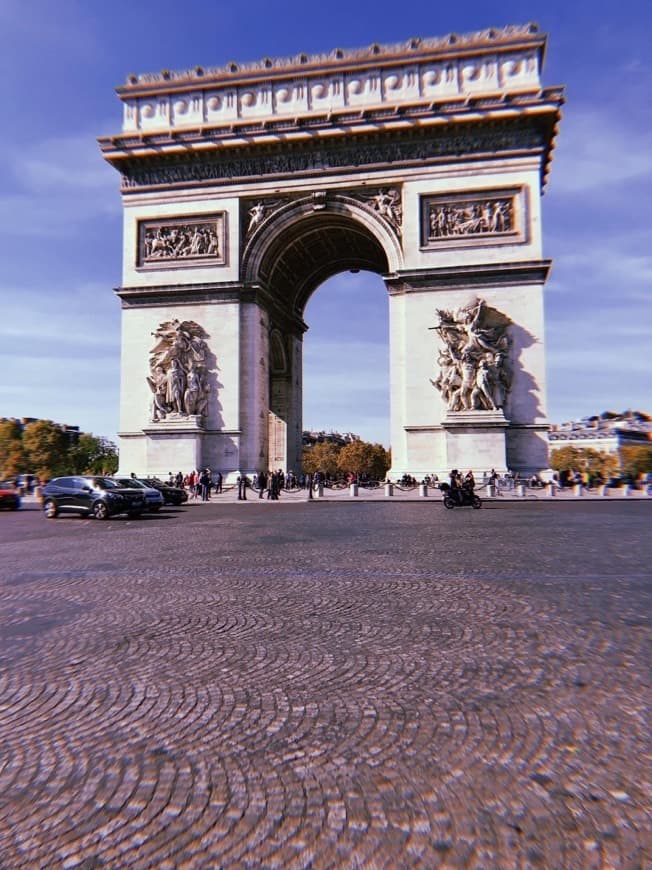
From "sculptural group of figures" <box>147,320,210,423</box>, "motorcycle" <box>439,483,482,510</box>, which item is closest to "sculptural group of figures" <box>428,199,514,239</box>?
"sculptural group of figures" <box>147,320,210,423</box>

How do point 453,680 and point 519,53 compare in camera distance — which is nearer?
point 453,680

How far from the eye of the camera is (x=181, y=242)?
28.6 metres

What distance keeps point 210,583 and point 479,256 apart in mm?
Answer: 23075

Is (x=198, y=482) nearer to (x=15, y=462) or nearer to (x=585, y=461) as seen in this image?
(x=15, y=462)

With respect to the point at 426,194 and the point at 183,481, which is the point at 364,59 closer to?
the point at 426,194

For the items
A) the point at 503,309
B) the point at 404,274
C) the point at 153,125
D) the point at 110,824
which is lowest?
the point at 110,824

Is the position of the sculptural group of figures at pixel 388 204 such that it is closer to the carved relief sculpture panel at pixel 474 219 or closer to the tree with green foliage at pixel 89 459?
the carved relief sculpture panel at pixel 474 219

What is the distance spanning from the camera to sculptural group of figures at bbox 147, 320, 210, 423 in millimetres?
27234

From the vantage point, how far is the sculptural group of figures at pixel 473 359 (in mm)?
24766

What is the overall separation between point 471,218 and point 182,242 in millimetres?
13256

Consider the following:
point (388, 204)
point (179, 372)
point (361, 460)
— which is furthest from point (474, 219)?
point (361, 460)

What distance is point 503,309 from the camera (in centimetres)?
2545

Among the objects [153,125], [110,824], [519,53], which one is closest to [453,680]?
[110,824]

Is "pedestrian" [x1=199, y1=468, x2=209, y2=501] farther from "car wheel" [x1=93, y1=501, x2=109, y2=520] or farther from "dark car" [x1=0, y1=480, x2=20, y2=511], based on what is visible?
"car wheel" [x1=93, y1=501, x2=109, y2=520]
